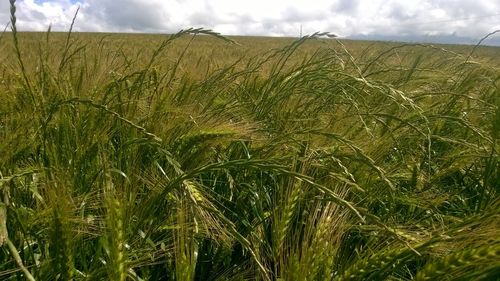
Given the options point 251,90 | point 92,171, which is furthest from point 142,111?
point 251,90

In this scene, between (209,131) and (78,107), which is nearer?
(209,131)

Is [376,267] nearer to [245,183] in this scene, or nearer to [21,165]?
[245,183]

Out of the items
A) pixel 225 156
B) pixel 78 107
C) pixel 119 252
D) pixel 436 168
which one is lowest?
pixel 436 168

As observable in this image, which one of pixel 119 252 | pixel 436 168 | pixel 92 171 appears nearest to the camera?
pixel 119 252

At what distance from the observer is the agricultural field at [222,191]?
76 cm

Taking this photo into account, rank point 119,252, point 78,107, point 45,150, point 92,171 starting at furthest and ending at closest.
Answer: point 78,107
point 92,171
point 45,150
point 119,252

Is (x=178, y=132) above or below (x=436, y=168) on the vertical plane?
above

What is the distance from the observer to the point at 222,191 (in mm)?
1468

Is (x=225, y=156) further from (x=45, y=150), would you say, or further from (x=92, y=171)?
(x=45, y=150)

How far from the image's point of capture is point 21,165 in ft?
4.20

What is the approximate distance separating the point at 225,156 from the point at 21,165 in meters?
0.63

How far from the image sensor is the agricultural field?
30.0 inches

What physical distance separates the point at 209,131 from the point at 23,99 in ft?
2.30

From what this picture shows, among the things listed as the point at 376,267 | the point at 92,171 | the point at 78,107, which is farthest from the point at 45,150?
the point at 376,267
